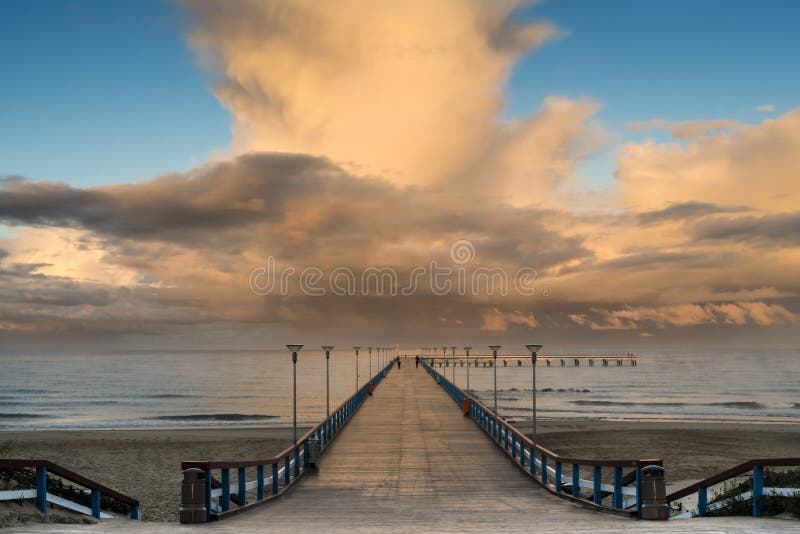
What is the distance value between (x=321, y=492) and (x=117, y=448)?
2511 cm

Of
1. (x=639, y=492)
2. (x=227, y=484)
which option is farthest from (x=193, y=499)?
(x=639, y=492)

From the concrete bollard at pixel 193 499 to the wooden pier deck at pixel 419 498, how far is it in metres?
0.22

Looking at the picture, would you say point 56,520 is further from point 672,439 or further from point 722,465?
point 672,439

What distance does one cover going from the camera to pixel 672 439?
39.2 meters

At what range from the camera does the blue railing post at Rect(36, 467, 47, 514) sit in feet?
33.2

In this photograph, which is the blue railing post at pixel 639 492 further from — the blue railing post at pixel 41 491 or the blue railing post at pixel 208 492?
the blue railing post at pixel 41 491

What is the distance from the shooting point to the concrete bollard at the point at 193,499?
35.6 ft

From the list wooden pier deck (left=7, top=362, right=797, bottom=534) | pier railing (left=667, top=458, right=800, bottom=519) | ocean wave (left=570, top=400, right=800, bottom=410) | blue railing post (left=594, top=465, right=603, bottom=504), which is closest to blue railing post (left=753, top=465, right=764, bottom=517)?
pier railing (left=667, top=458, right=800, bottom=519)

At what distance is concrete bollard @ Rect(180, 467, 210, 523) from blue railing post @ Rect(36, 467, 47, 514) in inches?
77.4

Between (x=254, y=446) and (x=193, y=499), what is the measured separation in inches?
1088

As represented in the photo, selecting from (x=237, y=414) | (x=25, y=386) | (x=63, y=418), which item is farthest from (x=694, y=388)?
(x=25, y=386)

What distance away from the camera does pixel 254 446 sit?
37.4m

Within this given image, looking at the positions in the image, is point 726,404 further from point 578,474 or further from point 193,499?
point 193,499

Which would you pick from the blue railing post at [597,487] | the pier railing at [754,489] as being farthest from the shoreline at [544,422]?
the pier railing at [754,489]
